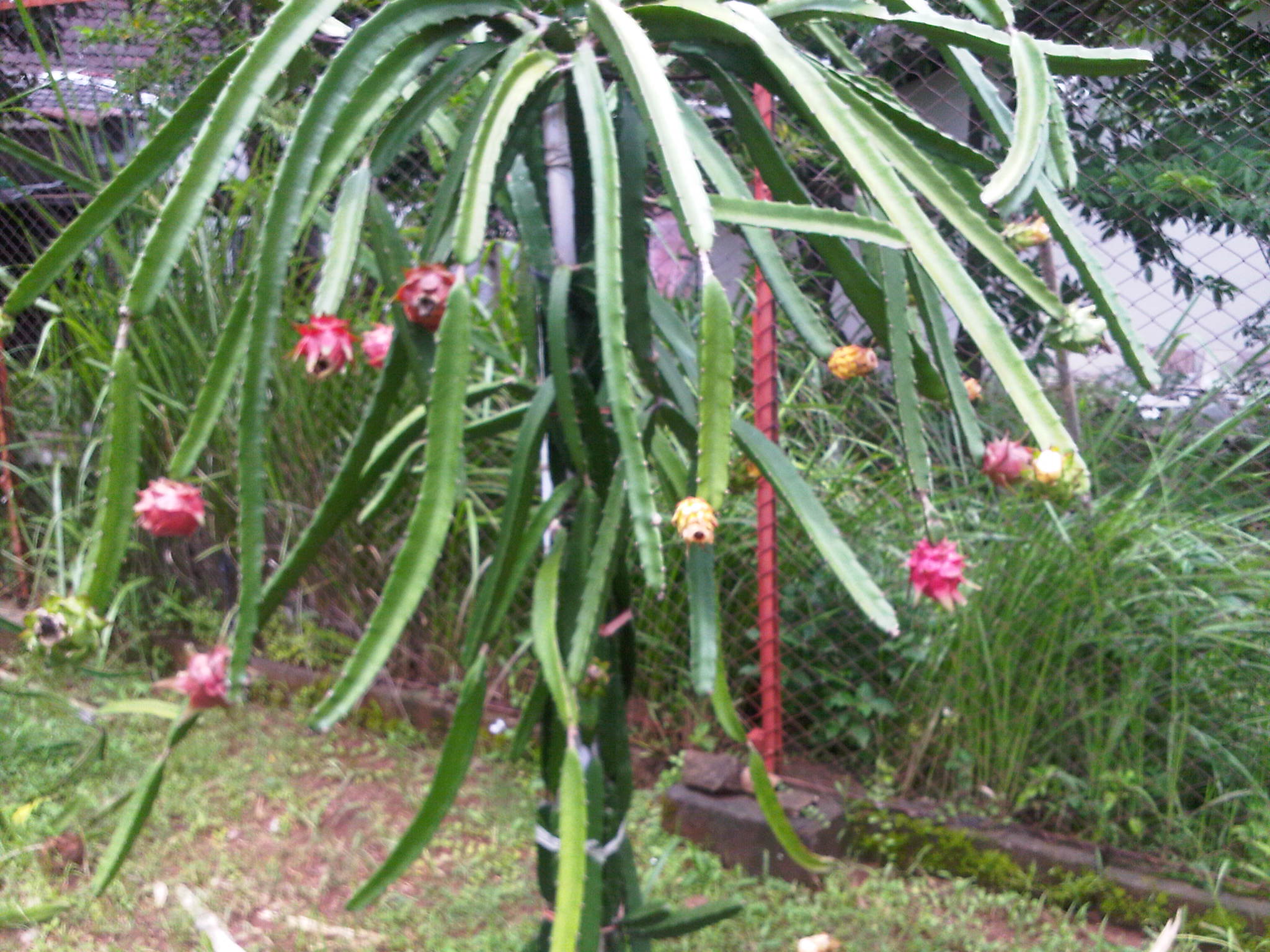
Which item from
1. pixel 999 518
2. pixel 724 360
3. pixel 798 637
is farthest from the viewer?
pixel 798 637

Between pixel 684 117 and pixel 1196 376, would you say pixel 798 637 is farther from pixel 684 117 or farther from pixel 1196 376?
pixel 684 117

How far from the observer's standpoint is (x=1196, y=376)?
2.07 meters

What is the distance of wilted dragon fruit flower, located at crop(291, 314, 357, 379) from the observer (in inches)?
40.3

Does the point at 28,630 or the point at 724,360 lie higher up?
the point at 724,360

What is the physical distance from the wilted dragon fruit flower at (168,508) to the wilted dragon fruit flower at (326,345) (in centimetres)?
19

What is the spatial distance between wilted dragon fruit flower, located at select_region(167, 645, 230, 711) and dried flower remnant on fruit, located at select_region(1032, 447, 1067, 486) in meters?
0.84

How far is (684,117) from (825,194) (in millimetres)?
1735

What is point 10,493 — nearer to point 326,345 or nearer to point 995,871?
point 326,345

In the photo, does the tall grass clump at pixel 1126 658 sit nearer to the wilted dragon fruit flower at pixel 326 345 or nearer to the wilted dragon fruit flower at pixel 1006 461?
the wilted dragon fruit flower at pixel 1006 461

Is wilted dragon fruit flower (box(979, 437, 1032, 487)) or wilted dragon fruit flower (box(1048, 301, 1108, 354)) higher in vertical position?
wilted dragon fruit flower (box(1048, 301, 1108, 354))

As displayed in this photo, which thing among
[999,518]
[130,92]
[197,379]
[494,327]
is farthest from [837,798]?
[130,92]

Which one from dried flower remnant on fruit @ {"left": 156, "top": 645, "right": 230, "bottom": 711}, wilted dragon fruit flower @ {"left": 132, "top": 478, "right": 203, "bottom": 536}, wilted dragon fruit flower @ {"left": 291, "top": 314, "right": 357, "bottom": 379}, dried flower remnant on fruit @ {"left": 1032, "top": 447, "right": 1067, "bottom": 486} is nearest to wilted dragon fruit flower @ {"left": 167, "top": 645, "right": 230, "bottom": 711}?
dried flower remnant on fruit @ {"left": 156, "top": 645, "right": 230, "bottom": 711}

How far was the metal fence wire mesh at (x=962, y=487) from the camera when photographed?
5.97 ft

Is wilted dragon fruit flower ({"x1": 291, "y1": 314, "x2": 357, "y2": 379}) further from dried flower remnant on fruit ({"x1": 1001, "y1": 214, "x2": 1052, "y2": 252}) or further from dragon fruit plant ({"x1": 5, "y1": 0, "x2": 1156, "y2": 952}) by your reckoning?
dried flower remnant on fruit ({"x1": 1001, "y1": 214, "x2": 1052, "y2": 252})
